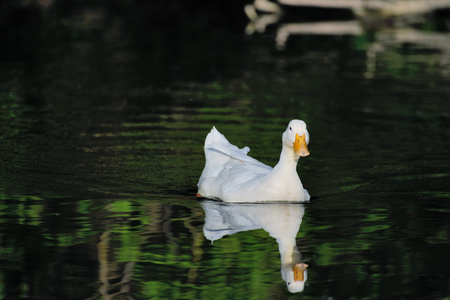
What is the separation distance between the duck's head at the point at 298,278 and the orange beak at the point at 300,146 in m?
1.96

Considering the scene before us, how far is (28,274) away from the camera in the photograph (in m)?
7.41

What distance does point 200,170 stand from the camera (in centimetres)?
1199

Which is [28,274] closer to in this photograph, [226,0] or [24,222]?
[24,222]

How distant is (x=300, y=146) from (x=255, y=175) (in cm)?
101

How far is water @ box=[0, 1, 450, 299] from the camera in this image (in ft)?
24.4

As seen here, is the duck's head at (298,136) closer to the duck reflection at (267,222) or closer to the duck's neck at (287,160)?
the duck's neck at (287,160)

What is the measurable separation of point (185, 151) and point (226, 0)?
3713 centimetres

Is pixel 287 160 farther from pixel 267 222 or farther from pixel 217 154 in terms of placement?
pixel 217 154

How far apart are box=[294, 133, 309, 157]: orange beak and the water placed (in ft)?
2.33

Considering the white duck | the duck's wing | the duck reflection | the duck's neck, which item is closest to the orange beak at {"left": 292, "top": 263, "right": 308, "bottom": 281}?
the duck reflection

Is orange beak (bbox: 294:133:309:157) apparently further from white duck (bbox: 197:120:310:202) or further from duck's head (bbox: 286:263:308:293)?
duck's head (bbox: 286:263:308:293)

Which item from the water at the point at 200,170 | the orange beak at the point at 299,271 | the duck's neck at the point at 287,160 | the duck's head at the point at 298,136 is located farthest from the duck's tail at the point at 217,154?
the orange beak at the point at 299,271

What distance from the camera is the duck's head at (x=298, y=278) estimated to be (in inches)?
277

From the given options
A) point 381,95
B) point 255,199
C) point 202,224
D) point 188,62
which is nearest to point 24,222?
point 202,224
